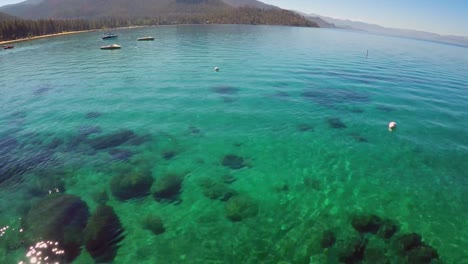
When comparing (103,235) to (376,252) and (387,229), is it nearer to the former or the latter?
(376,252)

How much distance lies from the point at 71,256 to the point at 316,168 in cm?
1636

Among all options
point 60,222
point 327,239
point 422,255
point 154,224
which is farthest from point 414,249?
point 60,222

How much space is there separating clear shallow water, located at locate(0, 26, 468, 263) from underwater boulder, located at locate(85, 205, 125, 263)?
1.31 ft

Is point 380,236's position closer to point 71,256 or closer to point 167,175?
point 167,175

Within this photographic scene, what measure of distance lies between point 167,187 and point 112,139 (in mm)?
9979

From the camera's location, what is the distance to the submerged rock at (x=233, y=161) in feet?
65.8

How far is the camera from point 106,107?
31.8m

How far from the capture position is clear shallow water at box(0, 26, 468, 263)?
13914 millimetres

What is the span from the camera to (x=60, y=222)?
573 inches

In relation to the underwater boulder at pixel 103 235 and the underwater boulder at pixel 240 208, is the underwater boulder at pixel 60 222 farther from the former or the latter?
the underwater boulder at pixel 240 208

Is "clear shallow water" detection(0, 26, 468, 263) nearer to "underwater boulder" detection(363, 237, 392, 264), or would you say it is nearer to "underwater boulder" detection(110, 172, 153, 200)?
"underwater boulder" detection(110, 172, 153, 200)

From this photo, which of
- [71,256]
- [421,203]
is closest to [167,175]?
[71,256]

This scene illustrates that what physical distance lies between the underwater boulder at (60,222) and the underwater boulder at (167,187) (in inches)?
164

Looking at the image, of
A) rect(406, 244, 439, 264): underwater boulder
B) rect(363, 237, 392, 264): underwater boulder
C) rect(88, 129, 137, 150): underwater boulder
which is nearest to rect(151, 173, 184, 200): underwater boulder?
rect(88, 129, 137, 150): underwater boulder
